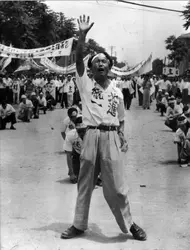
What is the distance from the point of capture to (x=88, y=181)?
495 cm

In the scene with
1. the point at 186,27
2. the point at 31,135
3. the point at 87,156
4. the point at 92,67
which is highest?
the point at 186,27

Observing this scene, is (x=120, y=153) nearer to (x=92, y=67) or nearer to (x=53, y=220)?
(x=92, y=67)

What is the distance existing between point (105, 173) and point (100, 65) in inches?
41.2

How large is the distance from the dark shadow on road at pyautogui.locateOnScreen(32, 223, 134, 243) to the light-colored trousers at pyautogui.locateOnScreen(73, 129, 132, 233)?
0.40 feet

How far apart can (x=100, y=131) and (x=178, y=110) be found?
415 inches

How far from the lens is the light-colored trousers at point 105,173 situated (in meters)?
4.87

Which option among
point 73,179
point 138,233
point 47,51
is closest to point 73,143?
point 73,179

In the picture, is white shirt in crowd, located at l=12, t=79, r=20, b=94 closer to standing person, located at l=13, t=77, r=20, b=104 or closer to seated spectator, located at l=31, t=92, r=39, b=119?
standing person, located at l=13, t=77, r=20, b=104

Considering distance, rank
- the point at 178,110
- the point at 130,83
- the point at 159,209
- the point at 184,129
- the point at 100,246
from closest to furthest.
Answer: the point at 100,246, the point at 159,209, the point at 184,129, the point at 178,110, the point at 130,83

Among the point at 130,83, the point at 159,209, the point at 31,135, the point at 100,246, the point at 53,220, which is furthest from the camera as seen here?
the point at 130,83

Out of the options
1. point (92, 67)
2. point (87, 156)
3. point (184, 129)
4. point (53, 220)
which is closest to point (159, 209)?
point (53, 220)

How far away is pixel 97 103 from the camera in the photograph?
16.1ft

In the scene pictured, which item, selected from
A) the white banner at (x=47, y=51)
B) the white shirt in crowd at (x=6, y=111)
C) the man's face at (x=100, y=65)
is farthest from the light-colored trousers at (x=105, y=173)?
the white banner at (x=47, y=51)

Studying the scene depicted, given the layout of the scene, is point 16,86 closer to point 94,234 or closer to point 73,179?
point 73,179
